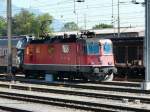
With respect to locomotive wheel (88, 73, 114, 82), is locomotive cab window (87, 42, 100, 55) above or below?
above

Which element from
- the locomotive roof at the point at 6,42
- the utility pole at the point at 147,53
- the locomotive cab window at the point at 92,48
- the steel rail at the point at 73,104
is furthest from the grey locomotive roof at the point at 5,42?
the utility pole at the point at 147,53

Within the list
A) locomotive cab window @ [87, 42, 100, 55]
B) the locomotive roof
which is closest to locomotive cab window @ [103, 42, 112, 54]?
locomotive cab window @ [87, 42, 100, 55]

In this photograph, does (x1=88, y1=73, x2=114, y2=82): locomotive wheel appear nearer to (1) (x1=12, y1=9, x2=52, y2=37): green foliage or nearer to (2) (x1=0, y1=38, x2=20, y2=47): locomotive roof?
(2) (x1=0, y1=38, x2=20, y2=47): locomotive roof

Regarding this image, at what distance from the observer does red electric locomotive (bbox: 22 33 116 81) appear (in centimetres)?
2777

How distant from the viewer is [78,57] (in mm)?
28047

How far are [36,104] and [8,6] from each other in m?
16.7

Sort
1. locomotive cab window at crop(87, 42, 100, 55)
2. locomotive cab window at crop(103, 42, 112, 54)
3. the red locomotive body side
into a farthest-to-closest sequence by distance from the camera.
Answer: locomotive cab window at crop(103, 42, 112, 54), locomotive cab window at crop(87, 42, 100, 55), the red locomotive body side

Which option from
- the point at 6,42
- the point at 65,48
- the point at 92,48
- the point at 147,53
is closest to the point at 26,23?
the point at 6,42

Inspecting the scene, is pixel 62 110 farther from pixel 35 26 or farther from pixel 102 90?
pixel 35 26

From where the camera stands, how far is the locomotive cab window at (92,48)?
27938mm

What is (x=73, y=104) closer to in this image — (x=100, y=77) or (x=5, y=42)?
(x=100, y=77)

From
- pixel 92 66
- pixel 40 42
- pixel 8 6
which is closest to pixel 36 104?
pixel 92 66

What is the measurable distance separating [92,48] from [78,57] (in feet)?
3.27

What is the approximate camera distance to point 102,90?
22.6m
